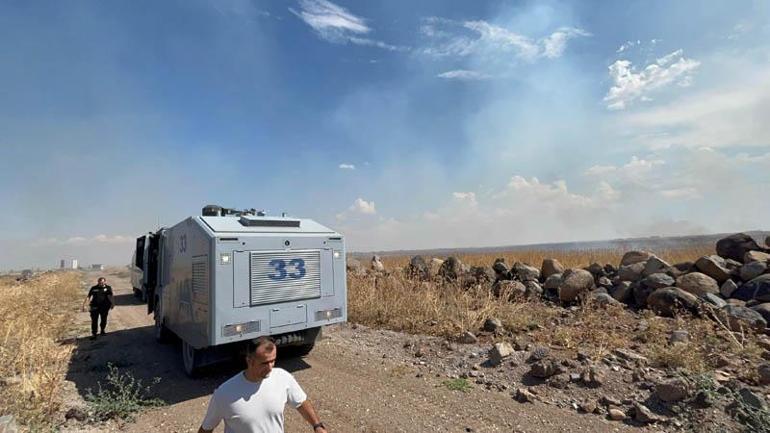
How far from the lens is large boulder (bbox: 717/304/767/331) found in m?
8.67

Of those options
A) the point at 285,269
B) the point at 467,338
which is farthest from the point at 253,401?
the point at 467,338

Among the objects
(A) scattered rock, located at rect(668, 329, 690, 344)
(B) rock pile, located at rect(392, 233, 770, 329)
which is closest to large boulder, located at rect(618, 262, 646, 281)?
(B) rock pile, located at rect(392, 233, 770, 329)

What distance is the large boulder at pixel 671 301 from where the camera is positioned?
10656mm

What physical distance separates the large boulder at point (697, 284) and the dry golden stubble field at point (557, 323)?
199 centimetres

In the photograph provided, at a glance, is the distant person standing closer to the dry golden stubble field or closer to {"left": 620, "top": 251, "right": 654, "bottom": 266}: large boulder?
the dry golden stubble field

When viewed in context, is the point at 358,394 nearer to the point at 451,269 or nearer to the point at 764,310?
the point at 764,310

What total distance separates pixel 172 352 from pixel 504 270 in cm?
1279

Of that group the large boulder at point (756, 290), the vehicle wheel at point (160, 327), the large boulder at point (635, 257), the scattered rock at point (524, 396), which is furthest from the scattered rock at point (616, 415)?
the large boulder at point (635, 257)

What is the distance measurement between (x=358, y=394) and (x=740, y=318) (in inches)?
333

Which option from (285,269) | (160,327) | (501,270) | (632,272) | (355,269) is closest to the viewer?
(285,269)

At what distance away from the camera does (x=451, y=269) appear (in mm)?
17641

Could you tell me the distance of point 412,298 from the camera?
41.3ft

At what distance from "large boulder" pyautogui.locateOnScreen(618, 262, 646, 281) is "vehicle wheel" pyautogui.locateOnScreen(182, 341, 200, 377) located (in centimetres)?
1394

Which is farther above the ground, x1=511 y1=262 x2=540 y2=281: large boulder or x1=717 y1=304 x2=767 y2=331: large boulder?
x1=511 y1=262 x2=540 y2=281: large boulder
